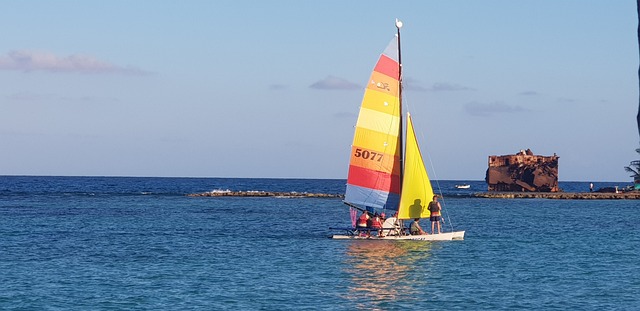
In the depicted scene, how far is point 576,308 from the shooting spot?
1310 inches

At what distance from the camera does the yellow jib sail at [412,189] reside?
57188 millimetres

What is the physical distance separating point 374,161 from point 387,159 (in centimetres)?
84

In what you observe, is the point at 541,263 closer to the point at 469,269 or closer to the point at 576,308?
the point at 469,269

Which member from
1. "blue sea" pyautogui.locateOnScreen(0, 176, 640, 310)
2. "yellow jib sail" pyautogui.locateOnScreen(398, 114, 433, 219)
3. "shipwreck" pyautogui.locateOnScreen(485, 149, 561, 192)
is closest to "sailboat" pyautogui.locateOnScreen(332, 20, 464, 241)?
"yellow jib sail" pyautogui.locateOnScreen(398, 114, 433, 219)

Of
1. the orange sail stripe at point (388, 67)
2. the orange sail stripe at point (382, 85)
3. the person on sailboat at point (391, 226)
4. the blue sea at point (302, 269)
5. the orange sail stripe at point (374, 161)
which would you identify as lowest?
the blue sea at point (302, 269)

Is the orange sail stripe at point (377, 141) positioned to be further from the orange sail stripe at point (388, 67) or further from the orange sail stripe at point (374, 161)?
the orange sail stripe at point (388, 67)

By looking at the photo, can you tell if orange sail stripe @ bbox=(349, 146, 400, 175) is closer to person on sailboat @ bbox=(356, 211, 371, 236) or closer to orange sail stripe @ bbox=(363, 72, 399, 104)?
person on sailboat @ bbox=(356, 211, 371, 236)

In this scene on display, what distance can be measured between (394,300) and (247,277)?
8634mm

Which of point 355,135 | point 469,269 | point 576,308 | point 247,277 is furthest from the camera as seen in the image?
point 355,135

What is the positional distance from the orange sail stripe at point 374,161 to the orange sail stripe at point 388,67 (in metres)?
4.93

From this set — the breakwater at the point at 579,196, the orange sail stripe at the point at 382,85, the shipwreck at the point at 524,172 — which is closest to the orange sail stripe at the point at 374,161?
the orange sail stripe at the point at 382,85

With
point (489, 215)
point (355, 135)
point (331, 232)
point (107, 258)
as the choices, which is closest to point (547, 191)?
point (489, 215)

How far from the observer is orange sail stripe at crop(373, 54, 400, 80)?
5656 cm

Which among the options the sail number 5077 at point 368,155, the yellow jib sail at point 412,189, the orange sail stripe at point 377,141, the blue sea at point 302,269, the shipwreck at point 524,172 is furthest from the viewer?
the shipwreck at point 524,172
